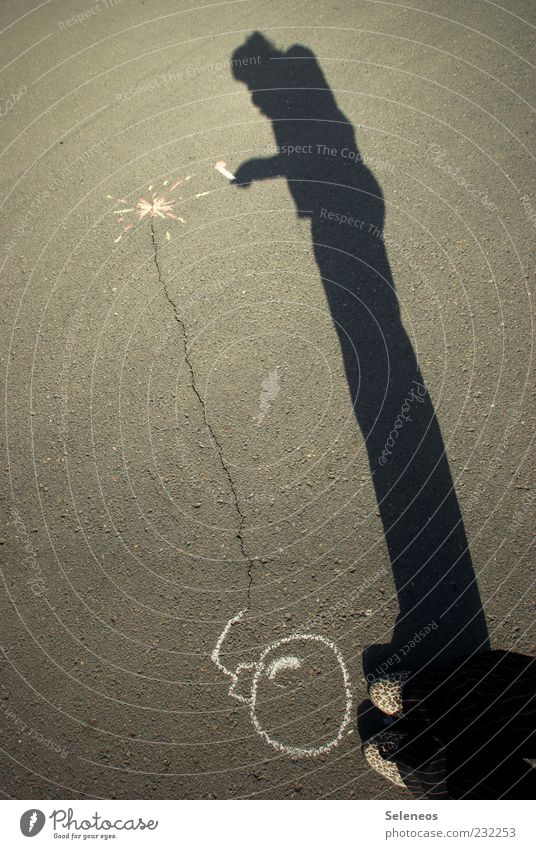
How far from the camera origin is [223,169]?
5.65 meters

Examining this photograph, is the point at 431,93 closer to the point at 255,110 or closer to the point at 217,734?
the point at 255,110

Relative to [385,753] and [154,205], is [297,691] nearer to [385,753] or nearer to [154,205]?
[385,753]

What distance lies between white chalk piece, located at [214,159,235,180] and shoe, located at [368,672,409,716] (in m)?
4.04

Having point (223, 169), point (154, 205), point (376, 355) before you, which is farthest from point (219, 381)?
point (223, 169)

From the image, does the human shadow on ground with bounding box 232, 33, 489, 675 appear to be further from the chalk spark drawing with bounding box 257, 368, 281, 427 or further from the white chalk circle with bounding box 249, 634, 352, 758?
the chalk spark drawing with bounding box 257, 368, 281, 427

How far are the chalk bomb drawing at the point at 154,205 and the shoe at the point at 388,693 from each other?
3757mm

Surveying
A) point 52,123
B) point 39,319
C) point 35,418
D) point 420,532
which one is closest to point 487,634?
point 420,532

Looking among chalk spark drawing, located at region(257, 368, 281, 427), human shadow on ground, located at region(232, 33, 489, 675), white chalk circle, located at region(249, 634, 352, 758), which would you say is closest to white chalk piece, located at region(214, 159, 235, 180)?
human shadow on ground, located at region(232, 33, 489, 675)

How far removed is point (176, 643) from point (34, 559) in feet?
3.69

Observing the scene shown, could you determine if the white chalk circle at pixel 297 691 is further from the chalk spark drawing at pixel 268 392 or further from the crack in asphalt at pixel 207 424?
the chalk spark drawing at pixel 268 392

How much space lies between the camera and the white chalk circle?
4027 mm

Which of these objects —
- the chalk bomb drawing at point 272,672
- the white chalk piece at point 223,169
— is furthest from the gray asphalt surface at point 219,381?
the white chalk piece at point 223,169

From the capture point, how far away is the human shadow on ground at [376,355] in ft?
13.9

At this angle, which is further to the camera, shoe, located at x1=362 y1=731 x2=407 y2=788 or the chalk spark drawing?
the chalk spark drawing
